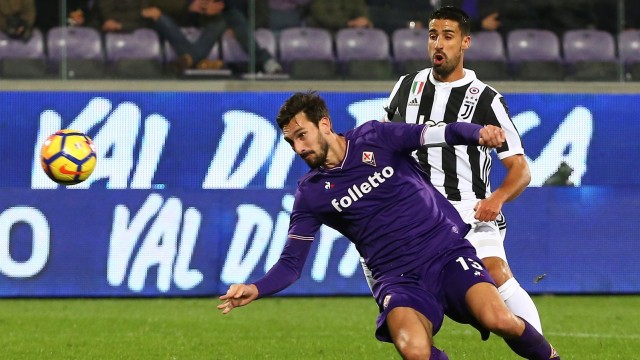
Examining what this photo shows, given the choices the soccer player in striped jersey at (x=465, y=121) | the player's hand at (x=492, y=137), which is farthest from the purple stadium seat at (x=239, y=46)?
the player's hand at (x=492, y=137)

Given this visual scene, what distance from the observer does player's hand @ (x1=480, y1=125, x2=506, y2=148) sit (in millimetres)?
5486

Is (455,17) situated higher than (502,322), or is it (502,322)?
(455,17)

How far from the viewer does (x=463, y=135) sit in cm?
568

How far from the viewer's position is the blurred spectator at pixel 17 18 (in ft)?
47.3

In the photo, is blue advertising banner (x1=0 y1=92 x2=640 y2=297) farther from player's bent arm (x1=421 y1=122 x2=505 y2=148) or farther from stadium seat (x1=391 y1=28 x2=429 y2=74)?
player's bent arm (x1=421 y1=122 x2=505 y2=148)

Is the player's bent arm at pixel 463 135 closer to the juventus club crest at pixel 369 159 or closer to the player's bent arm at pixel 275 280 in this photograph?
the juventus club crest at pixel 369 159

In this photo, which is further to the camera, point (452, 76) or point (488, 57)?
point (488, 57)

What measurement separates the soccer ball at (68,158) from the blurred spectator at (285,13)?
196 inches

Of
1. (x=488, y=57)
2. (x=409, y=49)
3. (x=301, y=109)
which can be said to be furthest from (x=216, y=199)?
(x=301, y=109)

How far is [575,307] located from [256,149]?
402 centimetres

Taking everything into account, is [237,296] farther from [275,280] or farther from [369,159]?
[369,159]

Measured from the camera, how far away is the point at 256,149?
564 inches

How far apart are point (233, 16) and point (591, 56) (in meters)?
4.27

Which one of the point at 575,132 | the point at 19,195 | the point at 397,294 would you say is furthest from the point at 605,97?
the point at 397,294
